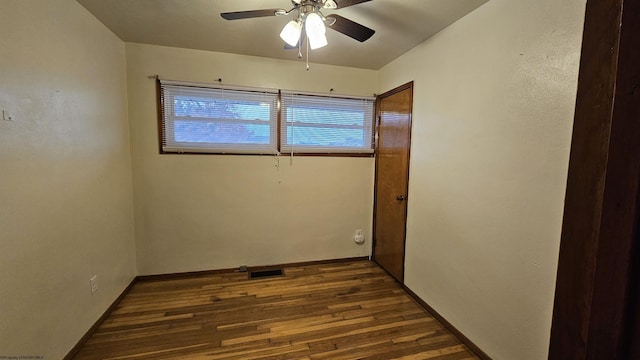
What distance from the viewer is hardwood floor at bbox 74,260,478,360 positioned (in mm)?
1826

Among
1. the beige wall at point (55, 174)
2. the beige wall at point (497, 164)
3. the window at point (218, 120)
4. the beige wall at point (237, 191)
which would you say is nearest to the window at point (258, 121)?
the window at point (218, 120)

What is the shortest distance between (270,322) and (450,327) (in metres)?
1.42

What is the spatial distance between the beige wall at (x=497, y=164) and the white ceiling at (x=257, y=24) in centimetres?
21

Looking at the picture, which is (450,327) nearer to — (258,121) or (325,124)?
(325,124)

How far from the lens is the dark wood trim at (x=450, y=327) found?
1.83 metres

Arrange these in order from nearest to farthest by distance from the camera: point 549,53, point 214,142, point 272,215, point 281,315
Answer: point 549,53 < point 281,315 < point 214,142 < point 272,215

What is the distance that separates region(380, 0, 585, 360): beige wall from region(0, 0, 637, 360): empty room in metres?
0.01

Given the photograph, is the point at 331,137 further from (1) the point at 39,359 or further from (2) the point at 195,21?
(1) the point at 39,359

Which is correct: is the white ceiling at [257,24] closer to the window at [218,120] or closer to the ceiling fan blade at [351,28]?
the ceiling fan blade at [351,28]

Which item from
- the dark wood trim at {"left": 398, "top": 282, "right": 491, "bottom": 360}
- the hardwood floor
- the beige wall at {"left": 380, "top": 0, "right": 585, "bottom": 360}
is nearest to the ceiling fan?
the beige wall at {"left": 380, "top": 0, "right": 585, "bottom": 360}

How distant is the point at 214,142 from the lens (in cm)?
277

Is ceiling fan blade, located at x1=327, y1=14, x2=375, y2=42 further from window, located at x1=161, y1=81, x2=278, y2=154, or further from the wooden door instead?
window, located at x1=161, y1=81, x2=278, y2=154

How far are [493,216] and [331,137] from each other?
1853mm

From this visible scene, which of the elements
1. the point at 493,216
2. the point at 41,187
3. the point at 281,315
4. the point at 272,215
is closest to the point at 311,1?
the point at 493,216
